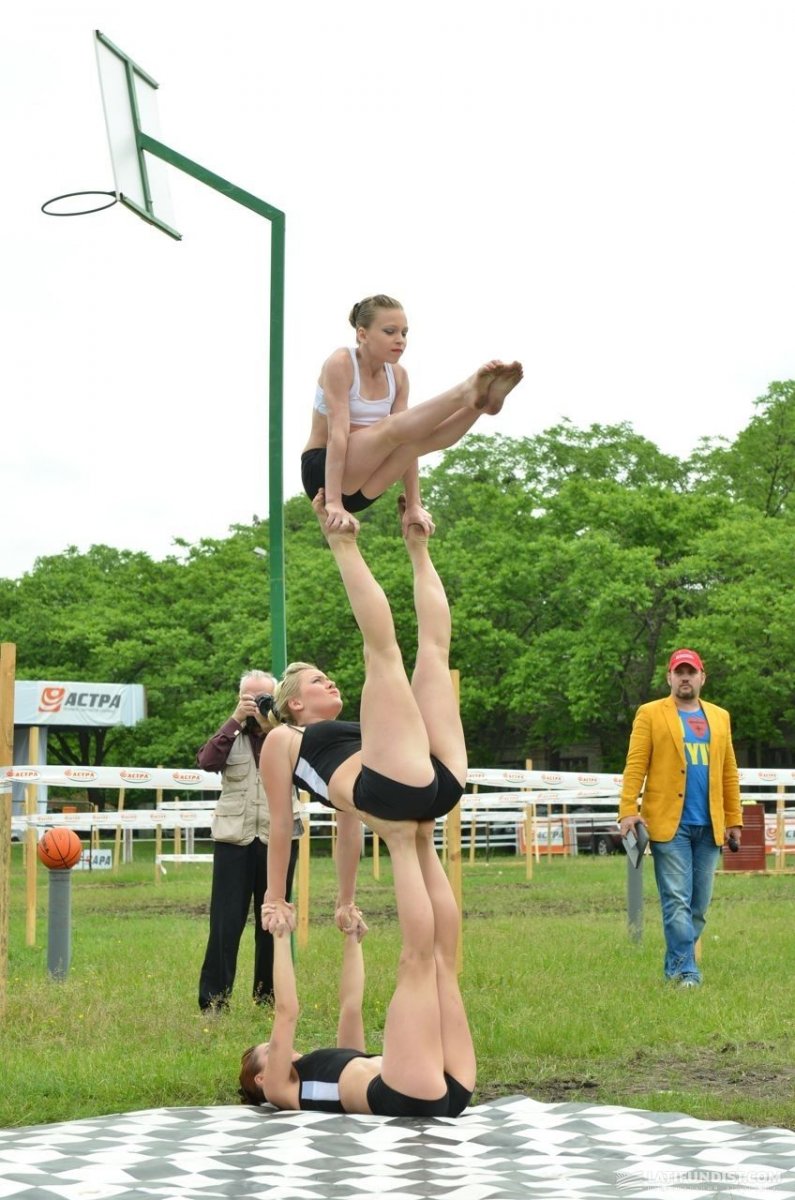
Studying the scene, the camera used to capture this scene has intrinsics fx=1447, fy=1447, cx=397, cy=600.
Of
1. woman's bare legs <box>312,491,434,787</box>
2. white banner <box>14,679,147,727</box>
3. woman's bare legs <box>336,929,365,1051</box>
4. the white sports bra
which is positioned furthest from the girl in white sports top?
white banner <box>14,679,147,727</box>

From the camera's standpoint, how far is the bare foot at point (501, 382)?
5719mm

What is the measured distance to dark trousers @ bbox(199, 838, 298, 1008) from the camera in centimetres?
862

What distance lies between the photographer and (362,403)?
639 centimetres

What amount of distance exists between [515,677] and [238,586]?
1368cm

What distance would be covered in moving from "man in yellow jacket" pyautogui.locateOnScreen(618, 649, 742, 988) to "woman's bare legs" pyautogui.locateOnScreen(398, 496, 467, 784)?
3.29m

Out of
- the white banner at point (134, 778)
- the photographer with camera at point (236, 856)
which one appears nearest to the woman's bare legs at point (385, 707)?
the photographer with camera at point (236, 856)

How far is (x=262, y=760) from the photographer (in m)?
6.54

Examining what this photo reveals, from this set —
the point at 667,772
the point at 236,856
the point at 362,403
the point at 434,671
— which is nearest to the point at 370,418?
the point at 362,403

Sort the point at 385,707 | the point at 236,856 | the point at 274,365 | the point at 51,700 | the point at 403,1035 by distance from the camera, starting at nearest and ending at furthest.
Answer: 1. the point at 403,1035
2. the point at 385,707
3. the point at 236,856
4. the point at 274,365
5. the point at 51,700

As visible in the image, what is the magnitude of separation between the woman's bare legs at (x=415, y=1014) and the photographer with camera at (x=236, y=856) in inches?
108

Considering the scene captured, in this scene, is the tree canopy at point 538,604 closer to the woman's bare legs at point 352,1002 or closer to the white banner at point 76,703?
the white banner at point 76,703

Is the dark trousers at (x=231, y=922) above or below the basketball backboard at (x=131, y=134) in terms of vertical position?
below

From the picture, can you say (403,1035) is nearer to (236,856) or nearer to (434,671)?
(434,671)

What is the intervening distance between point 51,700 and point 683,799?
31428 millimetres
